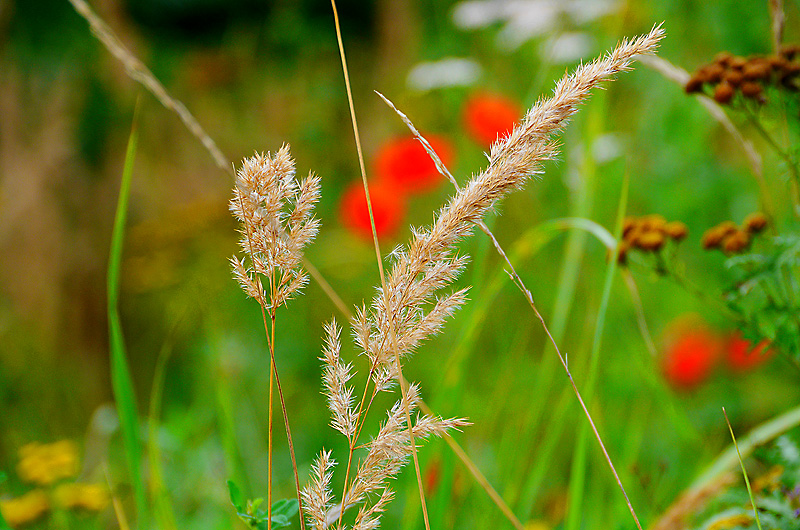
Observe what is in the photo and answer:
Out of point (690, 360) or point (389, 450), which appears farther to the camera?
point (690, 360)

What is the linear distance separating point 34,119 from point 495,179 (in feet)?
9.19

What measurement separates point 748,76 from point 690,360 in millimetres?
1010

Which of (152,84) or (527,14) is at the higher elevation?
(527,14)

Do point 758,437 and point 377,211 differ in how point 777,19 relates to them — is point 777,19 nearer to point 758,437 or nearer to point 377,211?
point 758,437

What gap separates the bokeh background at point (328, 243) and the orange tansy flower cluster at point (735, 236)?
100 mm

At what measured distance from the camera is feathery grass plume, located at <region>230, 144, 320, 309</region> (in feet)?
1.37

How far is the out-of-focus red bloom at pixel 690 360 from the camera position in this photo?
1.50 metres

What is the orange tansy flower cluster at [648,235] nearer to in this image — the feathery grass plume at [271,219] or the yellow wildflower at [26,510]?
the feathery grass plume at [271,219]

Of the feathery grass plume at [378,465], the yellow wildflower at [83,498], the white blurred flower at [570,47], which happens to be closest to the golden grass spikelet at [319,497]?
the feathery grass plume at [378,465]

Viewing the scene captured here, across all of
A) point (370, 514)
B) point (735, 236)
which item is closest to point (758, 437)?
point (735, 236)

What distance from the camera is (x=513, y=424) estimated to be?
1.13 metres

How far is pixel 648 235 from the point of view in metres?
0.74

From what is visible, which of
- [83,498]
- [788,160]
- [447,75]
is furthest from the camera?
[447,75]

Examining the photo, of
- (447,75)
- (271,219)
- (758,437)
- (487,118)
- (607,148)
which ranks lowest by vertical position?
(758,437)
